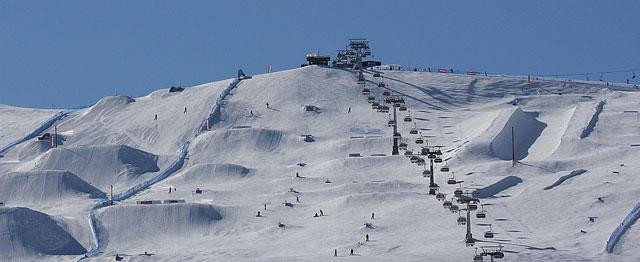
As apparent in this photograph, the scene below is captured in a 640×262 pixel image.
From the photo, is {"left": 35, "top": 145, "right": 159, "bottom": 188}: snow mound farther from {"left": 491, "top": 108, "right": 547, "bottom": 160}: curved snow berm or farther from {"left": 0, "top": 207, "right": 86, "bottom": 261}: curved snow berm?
{"left": 491, "top": 108, "right": 547, "bottom": 160}: curved snow berm

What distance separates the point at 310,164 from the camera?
529ft

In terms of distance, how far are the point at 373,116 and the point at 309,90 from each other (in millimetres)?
10129

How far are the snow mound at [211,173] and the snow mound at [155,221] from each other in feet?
40.6

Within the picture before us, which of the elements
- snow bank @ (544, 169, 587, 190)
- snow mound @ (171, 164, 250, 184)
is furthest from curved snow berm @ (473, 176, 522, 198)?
snow mound @ (171, 164, 250, 184)

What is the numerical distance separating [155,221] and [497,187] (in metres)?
23.7

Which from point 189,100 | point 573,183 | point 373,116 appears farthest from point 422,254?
point 189,100

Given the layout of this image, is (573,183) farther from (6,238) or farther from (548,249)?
(6,238)

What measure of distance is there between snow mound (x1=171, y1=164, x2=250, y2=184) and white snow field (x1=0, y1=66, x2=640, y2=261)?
0.53ft

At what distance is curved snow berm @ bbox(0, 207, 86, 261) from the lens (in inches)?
5448

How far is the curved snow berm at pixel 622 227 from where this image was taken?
407ft

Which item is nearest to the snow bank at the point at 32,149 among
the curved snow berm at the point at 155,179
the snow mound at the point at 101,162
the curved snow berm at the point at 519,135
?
the snow mound at the point at 101,162

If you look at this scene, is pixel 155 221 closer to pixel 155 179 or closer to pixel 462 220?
pixel 155 179

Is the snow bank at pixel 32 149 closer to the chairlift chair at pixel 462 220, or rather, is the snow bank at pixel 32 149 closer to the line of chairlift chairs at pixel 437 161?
the line of chairlift chairs at pixel 437 161

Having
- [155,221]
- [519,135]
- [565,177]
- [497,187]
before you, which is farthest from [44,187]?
[565,177]
